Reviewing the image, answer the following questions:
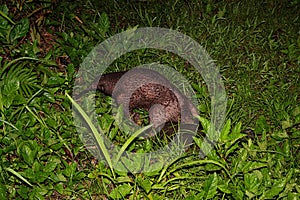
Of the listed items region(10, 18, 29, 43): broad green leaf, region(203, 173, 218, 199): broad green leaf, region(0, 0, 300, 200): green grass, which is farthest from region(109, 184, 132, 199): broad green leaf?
region(10, 18, 29, 43): broad green leaf

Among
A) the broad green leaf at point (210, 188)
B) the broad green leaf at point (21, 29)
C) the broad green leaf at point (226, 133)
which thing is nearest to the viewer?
the broad green leaf at point (210, 188)

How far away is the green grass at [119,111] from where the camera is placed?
8.13ft

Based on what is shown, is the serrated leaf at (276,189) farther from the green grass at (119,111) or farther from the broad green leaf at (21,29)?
the broad green leaf at (21,29)

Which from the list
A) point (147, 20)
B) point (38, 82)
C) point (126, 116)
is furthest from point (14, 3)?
point (126, 116)

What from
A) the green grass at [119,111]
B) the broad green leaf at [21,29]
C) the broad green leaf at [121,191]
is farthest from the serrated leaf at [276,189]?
the broad green leaf at [21,29]

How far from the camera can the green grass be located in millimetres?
2477

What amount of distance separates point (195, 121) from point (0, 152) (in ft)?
4.05

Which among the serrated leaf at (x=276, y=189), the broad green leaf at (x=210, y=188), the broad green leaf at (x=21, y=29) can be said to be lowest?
the serrated leaf at (x=276, y=189)

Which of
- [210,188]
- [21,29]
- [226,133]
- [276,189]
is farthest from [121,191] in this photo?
[21,29]

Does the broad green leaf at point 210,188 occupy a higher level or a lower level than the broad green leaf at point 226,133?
lower

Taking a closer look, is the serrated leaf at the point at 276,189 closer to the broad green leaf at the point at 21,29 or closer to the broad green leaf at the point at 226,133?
the broad green leaf at the point at 226,133

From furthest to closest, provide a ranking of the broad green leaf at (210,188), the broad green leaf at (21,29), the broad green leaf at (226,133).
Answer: the broad green leaf at (21,29)
the broad green leaf at (226,133)
the broad green leaf at (210,188)

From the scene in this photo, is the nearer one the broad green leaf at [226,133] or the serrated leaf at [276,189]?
the serrated leaf at [276,189]

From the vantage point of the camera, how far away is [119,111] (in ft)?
9.59
